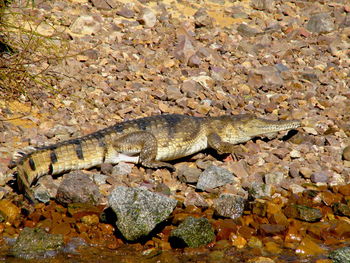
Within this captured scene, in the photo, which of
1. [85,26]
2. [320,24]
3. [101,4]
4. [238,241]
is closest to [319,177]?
[238,241]

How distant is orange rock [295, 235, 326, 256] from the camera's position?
5363mm

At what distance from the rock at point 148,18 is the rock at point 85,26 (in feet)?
2.58

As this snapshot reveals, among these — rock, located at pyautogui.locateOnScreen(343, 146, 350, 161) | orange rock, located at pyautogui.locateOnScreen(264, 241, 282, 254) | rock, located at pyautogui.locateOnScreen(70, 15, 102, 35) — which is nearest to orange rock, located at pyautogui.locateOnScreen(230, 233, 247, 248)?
orange rock, located at pyautogui.locateOnScreen(264, 241, 282, 254)

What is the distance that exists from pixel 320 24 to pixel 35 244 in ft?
24.9

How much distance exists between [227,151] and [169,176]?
1038 millimetres

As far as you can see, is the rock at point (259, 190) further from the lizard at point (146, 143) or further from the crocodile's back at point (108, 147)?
the crocodile's back at point (108, 147)

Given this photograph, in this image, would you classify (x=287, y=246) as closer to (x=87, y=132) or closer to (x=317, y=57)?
(x=87, y=132)

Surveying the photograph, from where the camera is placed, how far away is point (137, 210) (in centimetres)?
529

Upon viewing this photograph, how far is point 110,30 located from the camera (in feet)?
32.0

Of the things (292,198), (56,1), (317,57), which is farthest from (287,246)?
(56,1)

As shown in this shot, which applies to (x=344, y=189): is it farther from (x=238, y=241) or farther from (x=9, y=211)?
(x=9, y=211)

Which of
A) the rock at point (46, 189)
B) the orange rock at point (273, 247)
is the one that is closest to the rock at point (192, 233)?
the orange rock at point (273, 247)

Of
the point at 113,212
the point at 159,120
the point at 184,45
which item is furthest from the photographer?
the point at 184,45

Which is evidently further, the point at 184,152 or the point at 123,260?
the point at 184,152
